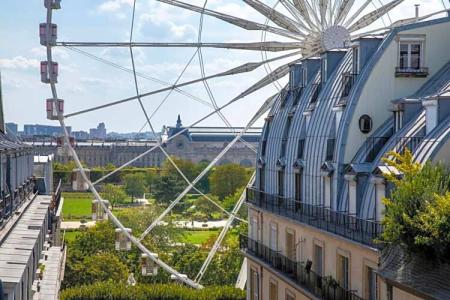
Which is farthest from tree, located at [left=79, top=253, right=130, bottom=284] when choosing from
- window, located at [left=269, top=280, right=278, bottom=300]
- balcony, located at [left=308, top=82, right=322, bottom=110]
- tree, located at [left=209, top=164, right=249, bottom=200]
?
tree, located at [left=209, top=164, right=249, bottom=200]

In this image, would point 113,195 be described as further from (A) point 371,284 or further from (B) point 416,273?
(B) point 416,273

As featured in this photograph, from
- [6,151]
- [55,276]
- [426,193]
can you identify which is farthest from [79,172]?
[426,193]

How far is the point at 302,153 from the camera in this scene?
3622 cm

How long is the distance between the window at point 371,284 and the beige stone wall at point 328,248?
10cm

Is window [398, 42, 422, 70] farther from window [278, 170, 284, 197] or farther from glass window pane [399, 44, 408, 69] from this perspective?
window [278, 170, 284, 197]

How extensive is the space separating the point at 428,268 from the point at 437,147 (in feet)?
22.9

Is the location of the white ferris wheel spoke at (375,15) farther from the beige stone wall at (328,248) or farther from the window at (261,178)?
the beige stone wall at (328,248)

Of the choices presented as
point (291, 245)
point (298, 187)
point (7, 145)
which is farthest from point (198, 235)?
point (7, 145)

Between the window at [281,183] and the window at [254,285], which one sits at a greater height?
the window at [281,183]

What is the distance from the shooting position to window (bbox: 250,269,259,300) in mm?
40812

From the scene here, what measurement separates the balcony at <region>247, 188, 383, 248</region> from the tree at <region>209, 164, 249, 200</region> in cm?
11658

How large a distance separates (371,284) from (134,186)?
158 m

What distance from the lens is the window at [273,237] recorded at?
38.0 m

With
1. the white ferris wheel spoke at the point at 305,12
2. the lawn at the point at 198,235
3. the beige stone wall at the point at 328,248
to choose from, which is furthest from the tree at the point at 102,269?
the white ferris wheel spoke at the point at 305,12
